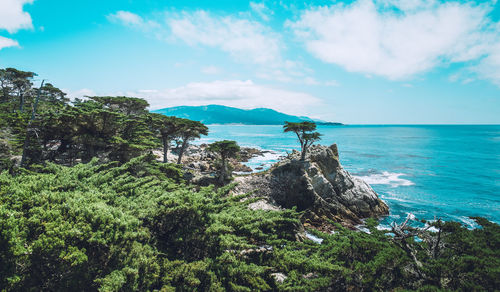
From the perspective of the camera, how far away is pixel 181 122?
2803 centimetres

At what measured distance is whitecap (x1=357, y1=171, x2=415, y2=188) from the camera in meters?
36.4

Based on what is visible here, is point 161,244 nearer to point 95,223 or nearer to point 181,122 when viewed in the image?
point 95,223

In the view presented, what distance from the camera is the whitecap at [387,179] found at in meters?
36.4

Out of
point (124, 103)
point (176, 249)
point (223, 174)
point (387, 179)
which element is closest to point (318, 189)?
point (223, 174)

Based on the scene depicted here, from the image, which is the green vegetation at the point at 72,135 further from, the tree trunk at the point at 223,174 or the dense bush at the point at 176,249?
the dense bush at the point at 176,249

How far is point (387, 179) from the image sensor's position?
1523 inches

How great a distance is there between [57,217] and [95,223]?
1041mm

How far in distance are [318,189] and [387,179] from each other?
21.9 m

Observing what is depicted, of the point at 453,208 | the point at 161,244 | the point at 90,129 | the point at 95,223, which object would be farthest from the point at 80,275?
the point at 453,208

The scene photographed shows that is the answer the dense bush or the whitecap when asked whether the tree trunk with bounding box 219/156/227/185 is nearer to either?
the dense bush

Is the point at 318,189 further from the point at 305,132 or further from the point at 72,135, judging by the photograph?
the point at 72,135

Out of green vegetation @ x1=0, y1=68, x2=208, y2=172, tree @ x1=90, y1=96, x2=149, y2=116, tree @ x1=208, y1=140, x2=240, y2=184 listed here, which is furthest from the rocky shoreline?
tree @ x1=90, y1=96, x2=149, y2=116

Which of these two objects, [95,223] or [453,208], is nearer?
[95,223]

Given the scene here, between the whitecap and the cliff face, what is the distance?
12.9 metres
